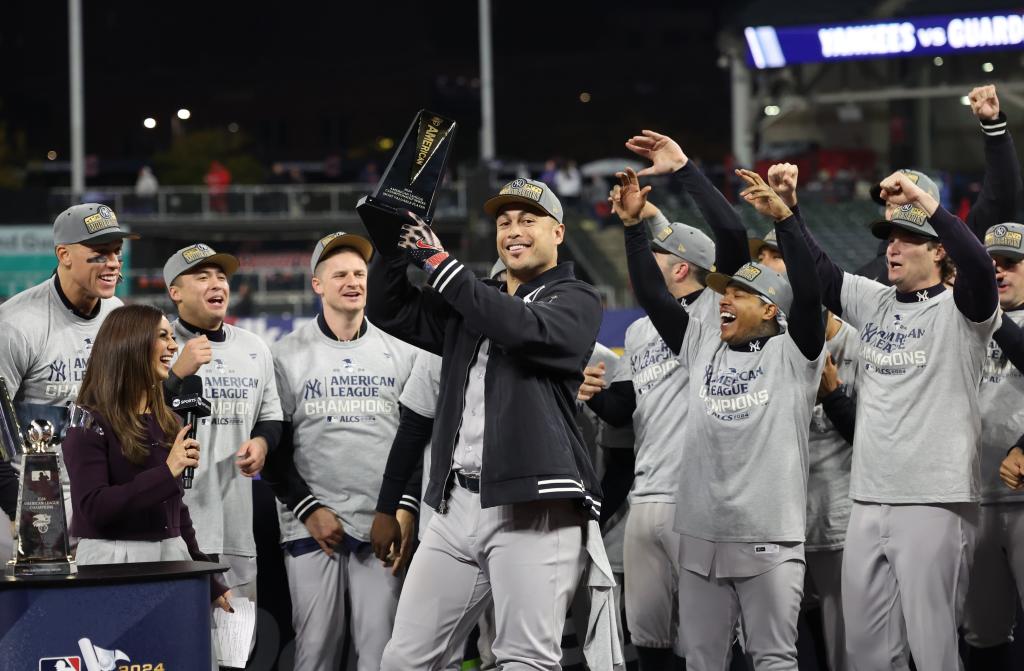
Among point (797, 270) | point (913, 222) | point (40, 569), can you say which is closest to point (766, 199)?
point (797, 270)

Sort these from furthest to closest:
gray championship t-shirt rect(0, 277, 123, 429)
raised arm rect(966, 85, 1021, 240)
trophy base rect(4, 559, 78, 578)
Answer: gray championship t-shirt rect(0, 277, 123, 429) < raised arm rect(966, 85, 1021, 240) < trophy base rect(4, 559, 78, 578)

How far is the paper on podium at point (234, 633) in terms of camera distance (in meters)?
5.11

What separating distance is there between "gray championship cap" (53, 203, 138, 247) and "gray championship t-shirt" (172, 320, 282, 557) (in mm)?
749

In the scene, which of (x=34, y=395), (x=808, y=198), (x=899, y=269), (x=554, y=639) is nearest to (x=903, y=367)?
(x=899, y=269)

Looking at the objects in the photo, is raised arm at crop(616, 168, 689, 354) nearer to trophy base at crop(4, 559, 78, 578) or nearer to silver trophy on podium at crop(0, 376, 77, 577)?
silver trophy on podium at crop(0, 376, 77, 577)

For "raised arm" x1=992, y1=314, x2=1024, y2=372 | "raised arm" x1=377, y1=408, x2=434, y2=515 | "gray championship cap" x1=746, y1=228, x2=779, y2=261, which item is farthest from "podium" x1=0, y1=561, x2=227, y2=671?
"gray championship cap" x1=746, y1=228, x2=779, y2=261

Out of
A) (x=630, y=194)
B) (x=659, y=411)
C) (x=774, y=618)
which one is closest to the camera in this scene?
(x=630, y=194)

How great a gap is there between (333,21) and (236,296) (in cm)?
3501

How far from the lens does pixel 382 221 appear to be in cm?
485

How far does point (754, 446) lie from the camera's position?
583cm

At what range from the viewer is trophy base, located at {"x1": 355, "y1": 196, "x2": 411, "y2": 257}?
4.78 metres

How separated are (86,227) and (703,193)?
8.97 ft

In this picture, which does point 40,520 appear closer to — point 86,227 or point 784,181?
point 86,227

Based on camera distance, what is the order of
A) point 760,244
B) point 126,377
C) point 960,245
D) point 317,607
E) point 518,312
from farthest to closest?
point 760,244
point 317,607
point 960,245
point 126,377
point 518,312
